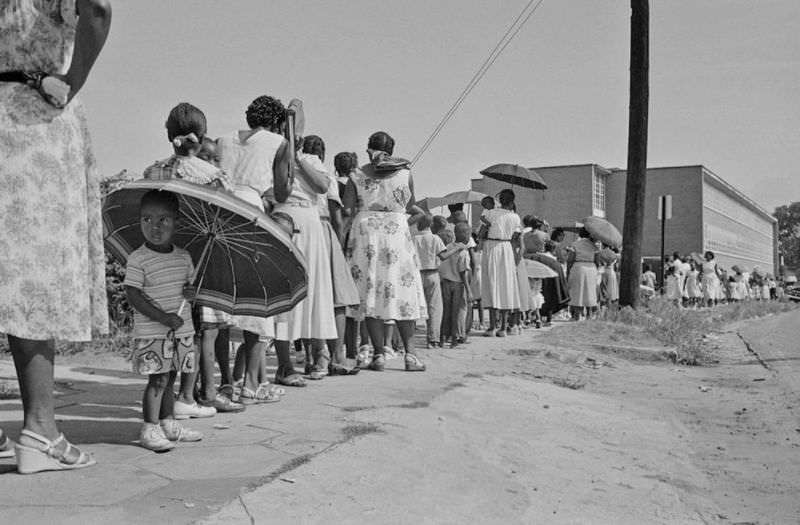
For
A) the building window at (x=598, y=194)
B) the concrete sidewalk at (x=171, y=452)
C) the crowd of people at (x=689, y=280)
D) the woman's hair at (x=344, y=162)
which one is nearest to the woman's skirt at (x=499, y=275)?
the woman's hair at (x=344, y=162)

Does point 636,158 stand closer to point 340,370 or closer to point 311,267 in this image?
point 340,370

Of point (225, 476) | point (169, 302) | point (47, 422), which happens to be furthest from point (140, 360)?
point (225, 476)

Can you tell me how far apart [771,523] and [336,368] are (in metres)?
3.64

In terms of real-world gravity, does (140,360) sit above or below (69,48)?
below

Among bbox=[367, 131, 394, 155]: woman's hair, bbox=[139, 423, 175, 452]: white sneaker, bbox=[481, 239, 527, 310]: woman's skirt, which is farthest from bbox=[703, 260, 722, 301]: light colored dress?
bbox=[139, 423, 175, 452]: white sneaker

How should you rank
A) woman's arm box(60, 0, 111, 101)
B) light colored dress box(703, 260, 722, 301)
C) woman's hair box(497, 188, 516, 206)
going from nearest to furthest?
Result: woman's arm box(60, 0, 111, 101) < woman's hair box(497, 188, 516, 206) < light colored dress box(703, 260, 722, 301)

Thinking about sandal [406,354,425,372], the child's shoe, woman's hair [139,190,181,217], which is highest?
woman's hair [139,190,181,217]

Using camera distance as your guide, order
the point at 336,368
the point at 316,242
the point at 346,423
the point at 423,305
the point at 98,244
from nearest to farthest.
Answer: the point at 98,244 < the point at 346,423 < the point at 316,242 < the point at 336,368 < the point at 423,305

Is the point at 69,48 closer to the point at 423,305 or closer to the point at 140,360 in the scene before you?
the point at 140,360

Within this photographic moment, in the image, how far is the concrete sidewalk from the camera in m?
2.87

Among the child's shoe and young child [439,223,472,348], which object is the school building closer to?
young child [439,223,472,348]

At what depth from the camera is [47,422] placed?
3.29m

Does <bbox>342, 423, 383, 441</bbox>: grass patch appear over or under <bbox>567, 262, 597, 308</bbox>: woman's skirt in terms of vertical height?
under

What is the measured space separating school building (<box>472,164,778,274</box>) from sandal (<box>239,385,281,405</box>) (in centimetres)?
5074
